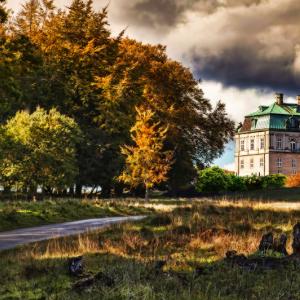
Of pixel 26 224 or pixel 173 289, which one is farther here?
pixel 26 224

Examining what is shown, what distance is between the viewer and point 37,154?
3625cm

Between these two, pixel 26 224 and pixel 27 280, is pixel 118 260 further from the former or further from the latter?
pixel 26 224

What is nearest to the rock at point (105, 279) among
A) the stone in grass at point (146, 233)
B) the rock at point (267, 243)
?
the rock at point (267, 243)

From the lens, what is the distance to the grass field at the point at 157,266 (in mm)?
10617

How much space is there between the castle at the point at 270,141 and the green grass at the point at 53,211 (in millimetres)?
76476

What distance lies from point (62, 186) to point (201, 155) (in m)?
22.9

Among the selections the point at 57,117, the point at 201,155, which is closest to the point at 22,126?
the point at 57,117

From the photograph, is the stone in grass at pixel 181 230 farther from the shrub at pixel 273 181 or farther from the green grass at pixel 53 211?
the shrub at pixel 273 181

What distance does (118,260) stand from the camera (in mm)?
13953

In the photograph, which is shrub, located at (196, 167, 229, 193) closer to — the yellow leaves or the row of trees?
the row of trees

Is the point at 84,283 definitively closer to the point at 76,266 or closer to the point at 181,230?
the point at 76,266

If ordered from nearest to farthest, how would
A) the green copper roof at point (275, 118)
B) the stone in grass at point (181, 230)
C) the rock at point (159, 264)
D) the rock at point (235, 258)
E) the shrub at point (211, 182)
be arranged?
1. the rock at point (159, 264)
2. the rock at point (235, 258)
3. the stone in grass at point (181, 230)
4. the shrub at point (211, 182)
5. the green copper roof at point (275, 118)

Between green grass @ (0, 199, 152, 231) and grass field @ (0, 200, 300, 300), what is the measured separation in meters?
5.75

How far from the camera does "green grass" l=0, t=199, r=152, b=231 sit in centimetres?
2423
